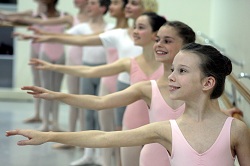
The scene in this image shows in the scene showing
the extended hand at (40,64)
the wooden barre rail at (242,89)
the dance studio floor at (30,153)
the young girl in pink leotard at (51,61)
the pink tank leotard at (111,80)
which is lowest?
the dance studio floor at (30,153)

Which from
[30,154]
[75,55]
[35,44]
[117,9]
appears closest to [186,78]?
[117,9]

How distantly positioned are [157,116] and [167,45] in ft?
1.19

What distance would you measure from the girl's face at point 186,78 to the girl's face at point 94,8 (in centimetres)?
301

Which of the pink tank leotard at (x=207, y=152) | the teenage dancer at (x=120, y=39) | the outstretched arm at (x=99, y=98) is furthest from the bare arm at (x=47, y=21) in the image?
the pink tank leotard at (x=207, y=152)

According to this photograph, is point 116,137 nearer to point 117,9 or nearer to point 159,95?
point 159,95

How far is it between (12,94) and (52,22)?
2286mm

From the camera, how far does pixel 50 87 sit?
20.3 feet

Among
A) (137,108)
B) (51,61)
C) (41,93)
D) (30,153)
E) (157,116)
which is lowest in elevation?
(30,153)

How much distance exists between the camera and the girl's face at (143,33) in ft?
11.7

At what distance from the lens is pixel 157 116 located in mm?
2748

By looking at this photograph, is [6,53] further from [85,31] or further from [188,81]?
[188,81]

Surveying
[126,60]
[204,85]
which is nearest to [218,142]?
[204,85]

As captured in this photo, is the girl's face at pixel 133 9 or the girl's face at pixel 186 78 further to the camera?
the girl's face at pixel 133 9

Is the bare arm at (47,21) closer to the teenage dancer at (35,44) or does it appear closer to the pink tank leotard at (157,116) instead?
the teenage dancer at (35,44)
